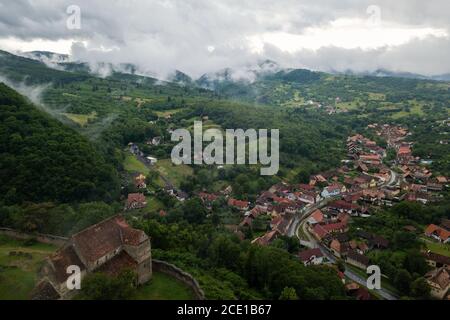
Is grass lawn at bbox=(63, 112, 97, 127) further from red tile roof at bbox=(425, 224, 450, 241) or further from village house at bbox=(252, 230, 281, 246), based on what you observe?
red tile roof at bbox=(425, 224, 450, 241)

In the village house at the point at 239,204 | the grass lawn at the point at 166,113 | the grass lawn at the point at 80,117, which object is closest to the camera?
the village house at the point at 239,204

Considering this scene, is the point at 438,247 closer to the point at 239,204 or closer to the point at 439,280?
the point at 439,280

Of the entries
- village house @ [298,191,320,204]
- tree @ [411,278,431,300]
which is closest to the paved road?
tree @ [411,278,431,300]

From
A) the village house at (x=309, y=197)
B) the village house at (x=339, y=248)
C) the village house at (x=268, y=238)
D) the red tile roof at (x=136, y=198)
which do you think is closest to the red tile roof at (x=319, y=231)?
the village house at (x=339, y=248)

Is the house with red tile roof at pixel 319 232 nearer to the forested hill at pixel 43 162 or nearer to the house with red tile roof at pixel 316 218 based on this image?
the house with red tile roof at pixel 316 218

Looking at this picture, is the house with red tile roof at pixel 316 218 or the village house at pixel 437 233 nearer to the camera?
the village house at pixel 437 233

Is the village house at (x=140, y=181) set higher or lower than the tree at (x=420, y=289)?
higher
